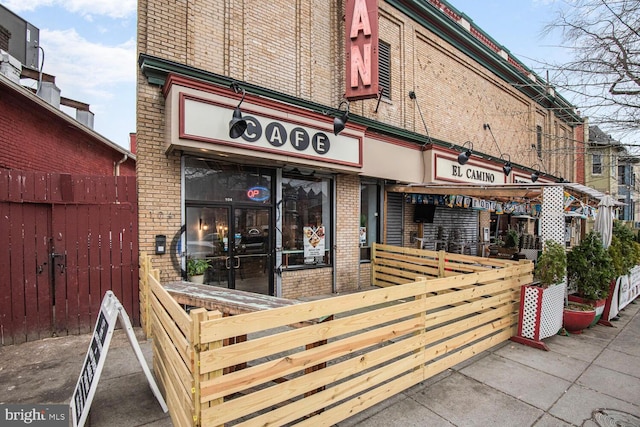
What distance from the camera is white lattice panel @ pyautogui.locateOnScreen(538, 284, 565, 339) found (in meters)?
5.31

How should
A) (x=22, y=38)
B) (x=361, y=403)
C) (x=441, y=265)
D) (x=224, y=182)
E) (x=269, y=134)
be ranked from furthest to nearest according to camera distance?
1. (x=22, y=38)
2. (x=441, y=265)
3. (x=224, y=182)
4. (x=269, y=134)
5. (x=361, y=403)

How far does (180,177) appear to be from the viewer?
6.23m

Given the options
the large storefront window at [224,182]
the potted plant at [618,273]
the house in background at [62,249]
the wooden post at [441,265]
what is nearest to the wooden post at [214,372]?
the house in background at [62,249]

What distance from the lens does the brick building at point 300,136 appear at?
597 centimetres

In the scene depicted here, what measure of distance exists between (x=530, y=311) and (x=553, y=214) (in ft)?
6.44

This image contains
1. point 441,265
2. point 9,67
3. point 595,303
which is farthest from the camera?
point 9,67

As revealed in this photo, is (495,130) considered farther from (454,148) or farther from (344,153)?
(344,153)

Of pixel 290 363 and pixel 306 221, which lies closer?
pixel 290 363

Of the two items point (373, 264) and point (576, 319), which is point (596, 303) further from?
point (373, 264)

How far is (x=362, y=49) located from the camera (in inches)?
313

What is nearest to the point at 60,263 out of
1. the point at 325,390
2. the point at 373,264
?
the point at 325,390

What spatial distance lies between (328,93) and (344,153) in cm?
199

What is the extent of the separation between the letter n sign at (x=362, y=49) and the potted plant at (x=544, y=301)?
16.9 feet

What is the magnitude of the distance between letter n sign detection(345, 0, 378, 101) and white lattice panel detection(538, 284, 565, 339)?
18.3 ft
